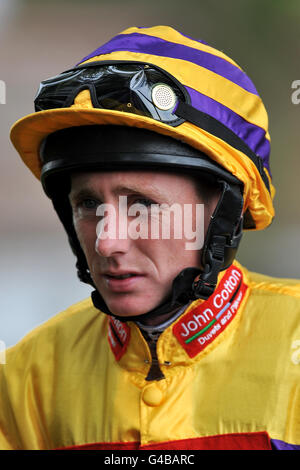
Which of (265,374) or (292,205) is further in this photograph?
(292,205)

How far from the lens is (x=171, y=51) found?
58.4 inches

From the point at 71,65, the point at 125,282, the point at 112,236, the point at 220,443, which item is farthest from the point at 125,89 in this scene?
the point at 71,65

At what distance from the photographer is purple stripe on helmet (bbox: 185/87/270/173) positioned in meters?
1.41

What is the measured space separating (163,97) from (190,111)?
0.24 ft

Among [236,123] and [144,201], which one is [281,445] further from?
[236,123]

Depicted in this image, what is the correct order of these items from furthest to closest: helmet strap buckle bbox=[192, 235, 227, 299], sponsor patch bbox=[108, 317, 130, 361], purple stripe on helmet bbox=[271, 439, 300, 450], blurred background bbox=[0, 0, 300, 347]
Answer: blurred background bbox=[0, 0, 300, 347]
sponsor patch bbox=[108, 317, 130, 361]
helmet strap buckle bbox=[192, 235, 227, 299]
purple stripe on helmet bbox=[271, 439, 300, 450]

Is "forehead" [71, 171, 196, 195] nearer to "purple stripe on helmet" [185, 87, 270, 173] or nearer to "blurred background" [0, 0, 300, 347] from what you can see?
"purple stripe on helmet" [185, 87, 270, 173]

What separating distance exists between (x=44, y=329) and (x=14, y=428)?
30 cm

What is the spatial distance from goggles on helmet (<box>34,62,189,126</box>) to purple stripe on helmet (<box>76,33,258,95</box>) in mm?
105

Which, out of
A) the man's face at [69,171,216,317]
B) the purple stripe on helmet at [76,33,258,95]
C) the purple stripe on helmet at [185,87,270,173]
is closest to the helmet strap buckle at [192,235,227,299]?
the man's face at [69,171,216,317]

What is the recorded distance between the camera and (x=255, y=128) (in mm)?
1519

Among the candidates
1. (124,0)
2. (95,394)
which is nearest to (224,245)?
(95,394)

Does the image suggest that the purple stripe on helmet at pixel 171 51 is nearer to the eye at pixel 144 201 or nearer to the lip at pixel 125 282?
the eye at pixel 144 201

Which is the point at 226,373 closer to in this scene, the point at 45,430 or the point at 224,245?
the point at 224,245
